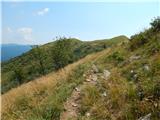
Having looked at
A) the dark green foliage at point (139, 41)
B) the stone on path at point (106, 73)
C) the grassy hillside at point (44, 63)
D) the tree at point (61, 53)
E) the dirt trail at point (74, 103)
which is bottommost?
the grassy hillside at point (44, 63)

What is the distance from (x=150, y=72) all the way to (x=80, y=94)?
2224 mm

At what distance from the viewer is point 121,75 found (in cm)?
924

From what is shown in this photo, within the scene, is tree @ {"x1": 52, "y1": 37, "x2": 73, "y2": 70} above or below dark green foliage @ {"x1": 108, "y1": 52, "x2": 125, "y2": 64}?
below

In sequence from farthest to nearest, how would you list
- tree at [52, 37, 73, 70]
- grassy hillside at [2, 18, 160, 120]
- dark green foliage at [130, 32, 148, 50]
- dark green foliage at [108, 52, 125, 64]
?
tree at [52, 37, 73, 70] < dark green foliage at [130, 32, 148, 50] < dark green foliage at [108, 52, 125, 64] < grassy hillside at [2, 18, 160, 120]

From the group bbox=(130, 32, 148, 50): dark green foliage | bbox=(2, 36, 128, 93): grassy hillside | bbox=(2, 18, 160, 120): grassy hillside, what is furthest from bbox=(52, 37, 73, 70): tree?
bbox=(2, 18, 160, 120): grassy hillside

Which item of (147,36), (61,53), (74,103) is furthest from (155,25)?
(61,53)

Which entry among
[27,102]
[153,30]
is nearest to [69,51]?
Result: [153,30]

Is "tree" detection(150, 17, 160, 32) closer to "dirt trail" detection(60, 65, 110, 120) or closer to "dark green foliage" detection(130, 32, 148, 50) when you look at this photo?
"dark green foliage" detection(130, 32, 148, 50)

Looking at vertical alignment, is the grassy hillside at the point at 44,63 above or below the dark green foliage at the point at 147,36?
below

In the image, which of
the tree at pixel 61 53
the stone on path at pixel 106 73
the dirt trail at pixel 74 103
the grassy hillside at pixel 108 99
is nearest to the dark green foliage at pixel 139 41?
the grassy hillside at pixel 108 99

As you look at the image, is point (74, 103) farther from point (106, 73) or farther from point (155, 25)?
point (155, 25)

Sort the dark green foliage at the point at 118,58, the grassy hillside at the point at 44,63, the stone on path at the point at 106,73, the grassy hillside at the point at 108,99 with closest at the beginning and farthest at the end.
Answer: the grassy hillside at the point at 108,99 < the stone on path at the point at 106,73 < the dark green foliage at the point at 118,58 < the grassy hillside at the point at 44,63

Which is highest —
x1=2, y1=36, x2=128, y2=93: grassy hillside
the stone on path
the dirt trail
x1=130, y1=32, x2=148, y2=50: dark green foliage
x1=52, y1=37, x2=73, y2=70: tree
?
x1=130, y1=32, x2=148, y2=50: dark green foliage

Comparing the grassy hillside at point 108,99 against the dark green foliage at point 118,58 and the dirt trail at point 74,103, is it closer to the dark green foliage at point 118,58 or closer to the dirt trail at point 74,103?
the dirt trail at point 74,103
